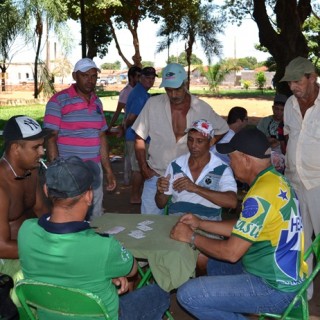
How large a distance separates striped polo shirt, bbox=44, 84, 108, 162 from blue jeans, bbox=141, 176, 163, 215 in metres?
0.61

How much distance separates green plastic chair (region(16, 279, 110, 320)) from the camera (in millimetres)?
2129

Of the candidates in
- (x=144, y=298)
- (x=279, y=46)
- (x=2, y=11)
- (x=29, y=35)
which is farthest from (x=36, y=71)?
(x=144, y=298)

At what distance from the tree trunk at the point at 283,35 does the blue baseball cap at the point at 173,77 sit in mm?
5745

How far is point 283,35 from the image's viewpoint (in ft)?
32.7

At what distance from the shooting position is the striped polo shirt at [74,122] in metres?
4.69

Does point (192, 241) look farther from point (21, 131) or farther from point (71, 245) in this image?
point (21, 131)

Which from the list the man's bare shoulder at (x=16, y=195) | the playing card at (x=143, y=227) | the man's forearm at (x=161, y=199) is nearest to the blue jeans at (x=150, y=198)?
the man's forearm at (x=161, y=199)

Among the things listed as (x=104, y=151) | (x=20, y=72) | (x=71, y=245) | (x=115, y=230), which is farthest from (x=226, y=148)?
(x=20, y=72)

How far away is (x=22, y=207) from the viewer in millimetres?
3277

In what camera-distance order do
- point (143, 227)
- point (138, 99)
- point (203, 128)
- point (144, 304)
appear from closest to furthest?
point (144, 304) → point (143, 227) → point (203, 128) → point (138, 99)

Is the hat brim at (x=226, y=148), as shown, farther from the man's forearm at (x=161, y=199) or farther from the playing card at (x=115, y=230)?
the man's forearm at (x=161, y=199)

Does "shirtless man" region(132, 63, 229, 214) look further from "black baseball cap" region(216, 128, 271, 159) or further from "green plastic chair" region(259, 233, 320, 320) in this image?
"green plastic chair" region(259, 233, 320, 320)

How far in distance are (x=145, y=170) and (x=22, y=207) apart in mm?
1589

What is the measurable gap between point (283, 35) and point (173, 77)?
6.27 metres
